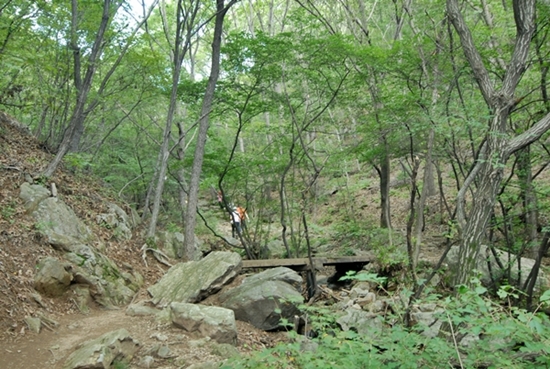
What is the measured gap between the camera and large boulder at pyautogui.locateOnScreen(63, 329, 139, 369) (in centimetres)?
384

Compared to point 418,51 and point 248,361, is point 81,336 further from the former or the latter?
point 418,51

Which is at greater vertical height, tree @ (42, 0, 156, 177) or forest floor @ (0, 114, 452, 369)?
tree @ (42, 0, 156, 177)

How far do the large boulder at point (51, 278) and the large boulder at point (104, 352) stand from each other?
175 cm

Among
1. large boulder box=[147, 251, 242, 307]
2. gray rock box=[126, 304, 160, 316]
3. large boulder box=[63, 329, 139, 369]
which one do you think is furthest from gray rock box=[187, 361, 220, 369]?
large boulder box=[147, 251, 242, 307]

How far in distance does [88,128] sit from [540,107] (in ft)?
43.1

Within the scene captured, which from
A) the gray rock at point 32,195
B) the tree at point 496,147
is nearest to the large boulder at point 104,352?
the gray rock at point 32,195

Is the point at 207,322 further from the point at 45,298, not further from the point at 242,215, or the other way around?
the point at 242,215

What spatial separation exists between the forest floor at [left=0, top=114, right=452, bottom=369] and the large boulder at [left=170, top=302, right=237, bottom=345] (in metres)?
0.19

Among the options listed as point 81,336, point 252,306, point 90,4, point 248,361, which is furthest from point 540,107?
point 90,4

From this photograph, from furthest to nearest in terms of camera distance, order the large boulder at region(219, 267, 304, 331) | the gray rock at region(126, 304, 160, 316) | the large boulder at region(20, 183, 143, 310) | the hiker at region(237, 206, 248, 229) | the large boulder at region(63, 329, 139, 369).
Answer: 1. the hiker at region(237, 206, 248, 229)
2. the large boulder at region(219, 267, 304, 331)
3. the gray rock at region(126, 304, 160, 316)
4. the large boulder at region(20, 183, 143, 310)
5. the large boulder at region(63, 329, 139, 369)

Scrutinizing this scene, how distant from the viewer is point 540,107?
24.5ft

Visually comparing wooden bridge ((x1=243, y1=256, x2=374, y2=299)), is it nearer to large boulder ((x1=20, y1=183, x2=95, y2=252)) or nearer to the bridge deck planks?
the bridge deck planks

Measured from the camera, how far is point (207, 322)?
5.21 meters

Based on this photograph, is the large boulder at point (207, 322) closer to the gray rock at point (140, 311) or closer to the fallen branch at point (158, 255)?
the gray rock at point (140, 311)
